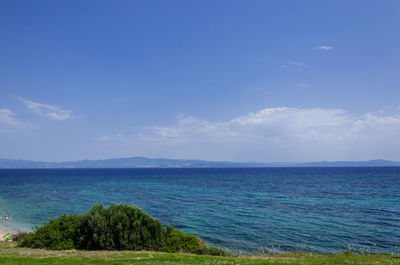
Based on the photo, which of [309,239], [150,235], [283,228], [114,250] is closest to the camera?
[114,250]

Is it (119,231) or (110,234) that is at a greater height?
(119,231)

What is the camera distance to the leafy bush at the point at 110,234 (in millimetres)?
15792

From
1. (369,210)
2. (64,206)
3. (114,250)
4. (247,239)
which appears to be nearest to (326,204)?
(369,210)

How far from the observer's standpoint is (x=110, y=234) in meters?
15.9

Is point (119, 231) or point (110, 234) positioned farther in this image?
point (119, 231)

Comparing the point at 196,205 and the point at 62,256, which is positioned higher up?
the point at 62,256

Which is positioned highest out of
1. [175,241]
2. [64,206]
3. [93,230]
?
[93,230]

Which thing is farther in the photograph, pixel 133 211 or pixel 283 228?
pixel 283 228

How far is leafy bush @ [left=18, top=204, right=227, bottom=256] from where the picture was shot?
15.8 metres

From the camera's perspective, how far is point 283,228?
28.9 metres

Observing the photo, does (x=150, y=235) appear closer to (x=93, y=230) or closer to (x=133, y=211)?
(x=133, y=211)

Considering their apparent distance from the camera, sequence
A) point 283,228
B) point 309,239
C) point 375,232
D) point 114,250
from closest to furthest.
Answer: point 114,250 → point 309,239 → point 375,232 → point 283,228

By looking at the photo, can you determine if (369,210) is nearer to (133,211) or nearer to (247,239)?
(247,239)

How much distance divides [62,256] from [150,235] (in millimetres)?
5377
